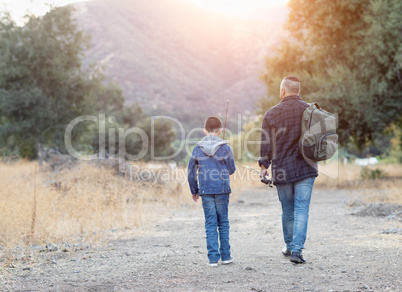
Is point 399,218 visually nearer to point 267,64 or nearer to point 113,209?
point 113,209

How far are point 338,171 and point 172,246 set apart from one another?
49.0ft

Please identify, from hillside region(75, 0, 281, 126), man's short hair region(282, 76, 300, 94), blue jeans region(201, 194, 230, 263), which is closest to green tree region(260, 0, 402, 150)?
man's short hair region(282, 76, 300, 94)

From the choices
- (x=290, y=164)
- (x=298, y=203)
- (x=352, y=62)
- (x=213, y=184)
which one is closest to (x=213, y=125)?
(x=213, y=184)

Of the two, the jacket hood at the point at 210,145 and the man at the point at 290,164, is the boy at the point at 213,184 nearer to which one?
the jacket hood at the point at 210,145

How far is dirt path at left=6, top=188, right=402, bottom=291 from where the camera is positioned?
4.29 meters

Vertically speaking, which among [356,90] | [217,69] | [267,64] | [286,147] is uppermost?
[217,69]

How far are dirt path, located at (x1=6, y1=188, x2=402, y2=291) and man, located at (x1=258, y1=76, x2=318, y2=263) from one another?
0.40 meters

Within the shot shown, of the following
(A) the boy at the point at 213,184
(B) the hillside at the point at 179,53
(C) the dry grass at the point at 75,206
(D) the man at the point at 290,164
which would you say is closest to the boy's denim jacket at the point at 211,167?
(A) the boy at the point at 213,184

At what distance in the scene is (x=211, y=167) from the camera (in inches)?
207

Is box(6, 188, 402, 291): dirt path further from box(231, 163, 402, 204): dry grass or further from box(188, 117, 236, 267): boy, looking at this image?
box(231, 163, 402, 204): dry grass

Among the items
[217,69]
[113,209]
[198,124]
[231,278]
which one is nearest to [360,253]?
[231,278]

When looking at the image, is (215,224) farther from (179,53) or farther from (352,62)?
(179,53)

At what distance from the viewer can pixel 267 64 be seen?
20.0 metres

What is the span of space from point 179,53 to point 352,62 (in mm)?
103349
